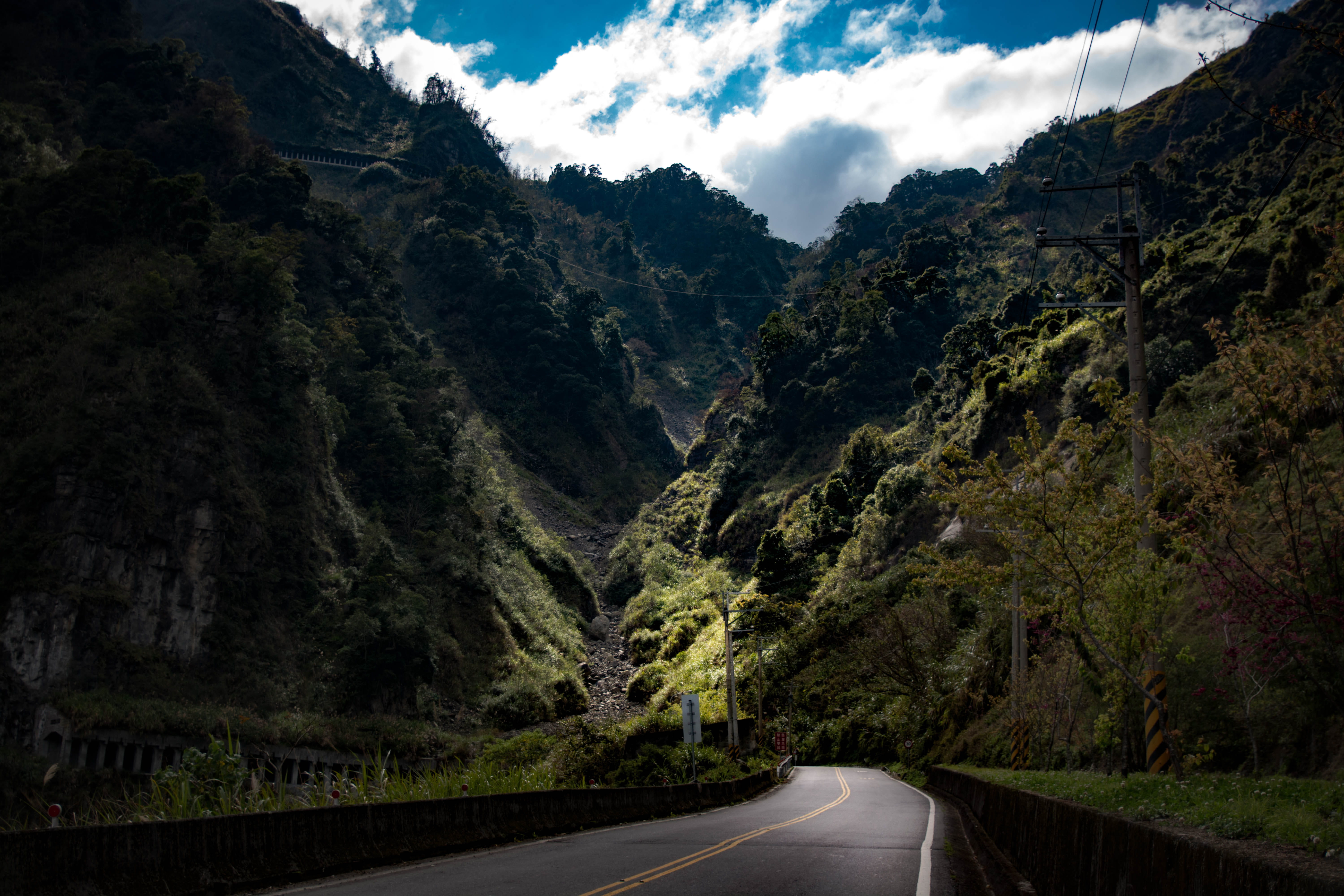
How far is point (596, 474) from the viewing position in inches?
4547

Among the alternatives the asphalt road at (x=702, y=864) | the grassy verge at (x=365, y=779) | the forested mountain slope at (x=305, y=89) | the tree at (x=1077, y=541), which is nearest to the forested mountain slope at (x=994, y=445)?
the tree at (x=1077, y=541)

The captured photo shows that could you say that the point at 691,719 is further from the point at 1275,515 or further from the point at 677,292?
→ the point at 677,292

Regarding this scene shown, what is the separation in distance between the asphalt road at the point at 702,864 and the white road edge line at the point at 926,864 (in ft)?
0.10

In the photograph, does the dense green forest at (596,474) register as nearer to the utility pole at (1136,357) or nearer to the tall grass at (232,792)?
the utility pole at (1136,357)

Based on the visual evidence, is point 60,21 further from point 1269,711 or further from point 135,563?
point 1269,711

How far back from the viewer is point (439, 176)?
13875 cm

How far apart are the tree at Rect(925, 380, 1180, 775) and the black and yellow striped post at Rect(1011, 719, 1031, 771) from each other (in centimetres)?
1036

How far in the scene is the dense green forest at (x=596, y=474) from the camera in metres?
13.6

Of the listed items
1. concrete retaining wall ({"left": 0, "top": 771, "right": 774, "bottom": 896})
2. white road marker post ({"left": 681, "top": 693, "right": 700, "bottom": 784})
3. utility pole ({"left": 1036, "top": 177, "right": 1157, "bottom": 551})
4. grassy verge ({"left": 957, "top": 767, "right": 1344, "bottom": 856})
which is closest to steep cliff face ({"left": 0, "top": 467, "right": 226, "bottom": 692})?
white road marker post ({"left": 681, "top": 693, "right": 700, "bottom": 784})

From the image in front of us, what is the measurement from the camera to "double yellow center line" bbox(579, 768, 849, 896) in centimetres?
843

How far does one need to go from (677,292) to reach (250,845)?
170646 mm

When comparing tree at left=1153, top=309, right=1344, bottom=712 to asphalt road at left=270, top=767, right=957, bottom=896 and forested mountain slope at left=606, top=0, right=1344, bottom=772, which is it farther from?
asphalt road at left=270, top=767, right=957, bottom=896

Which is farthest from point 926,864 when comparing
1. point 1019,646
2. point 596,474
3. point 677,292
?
point 677,292

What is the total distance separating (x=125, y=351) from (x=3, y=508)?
422 inches
